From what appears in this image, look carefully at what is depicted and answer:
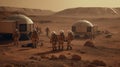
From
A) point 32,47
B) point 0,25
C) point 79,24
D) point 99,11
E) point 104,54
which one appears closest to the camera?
point 104,54

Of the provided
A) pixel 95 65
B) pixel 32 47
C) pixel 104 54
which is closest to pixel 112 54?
pixel 104 54

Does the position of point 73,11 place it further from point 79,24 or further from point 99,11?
point 79,24

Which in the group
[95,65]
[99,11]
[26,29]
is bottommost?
[95,65]

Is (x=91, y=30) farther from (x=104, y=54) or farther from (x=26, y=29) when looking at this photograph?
(x=104, y=54)

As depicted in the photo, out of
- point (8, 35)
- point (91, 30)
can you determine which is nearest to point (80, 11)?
point (91, 30)

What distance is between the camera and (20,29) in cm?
3422

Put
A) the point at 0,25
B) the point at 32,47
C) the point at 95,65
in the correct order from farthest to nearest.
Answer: the point at 0,25 → the point at 32,47 → the point at 95,65

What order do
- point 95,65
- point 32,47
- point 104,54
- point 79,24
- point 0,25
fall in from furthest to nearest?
point 79,24, point 0,25, point 32,47, point 104,54, point 95,65

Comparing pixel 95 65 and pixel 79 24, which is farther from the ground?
pixel 79 24

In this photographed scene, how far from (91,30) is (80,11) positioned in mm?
99201

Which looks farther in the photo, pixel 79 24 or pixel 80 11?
pixel 80 11

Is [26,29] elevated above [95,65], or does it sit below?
above

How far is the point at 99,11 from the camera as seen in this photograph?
138875 millimetres

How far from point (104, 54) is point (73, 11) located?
118 meters
